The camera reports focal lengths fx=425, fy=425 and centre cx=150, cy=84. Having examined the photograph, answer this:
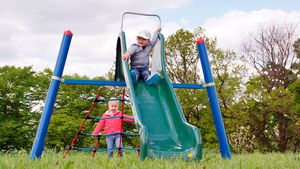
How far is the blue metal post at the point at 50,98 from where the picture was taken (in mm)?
5477

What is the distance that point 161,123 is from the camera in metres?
6.07

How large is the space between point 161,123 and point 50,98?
1.59 meters

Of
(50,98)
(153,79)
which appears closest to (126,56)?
(153,79)

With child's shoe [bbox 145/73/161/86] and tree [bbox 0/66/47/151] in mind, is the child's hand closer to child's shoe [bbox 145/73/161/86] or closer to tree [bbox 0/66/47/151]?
child's shoe [bbox 145/73/161/86]

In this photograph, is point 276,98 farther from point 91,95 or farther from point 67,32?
point 67,32

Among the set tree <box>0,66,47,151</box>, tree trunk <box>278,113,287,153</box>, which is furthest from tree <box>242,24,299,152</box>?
tree <box>0,66,47,151</box>

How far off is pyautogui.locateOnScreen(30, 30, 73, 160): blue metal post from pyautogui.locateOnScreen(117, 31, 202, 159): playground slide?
992 mm

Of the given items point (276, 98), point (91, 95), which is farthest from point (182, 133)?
point (91, 95)

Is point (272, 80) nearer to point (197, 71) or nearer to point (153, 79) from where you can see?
point (197, 71)

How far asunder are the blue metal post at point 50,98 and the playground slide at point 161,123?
0.99 metres

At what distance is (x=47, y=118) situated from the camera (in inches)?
218

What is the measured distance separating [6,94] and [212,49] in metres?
11.6

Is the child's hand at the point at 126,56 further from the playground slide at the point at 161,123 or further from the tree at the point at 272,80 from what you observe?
the tree at the point at 272,80

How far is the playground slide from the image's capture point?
531cm
